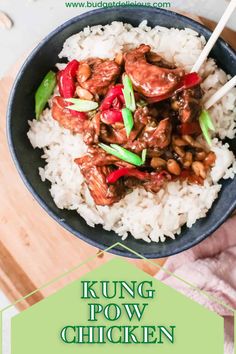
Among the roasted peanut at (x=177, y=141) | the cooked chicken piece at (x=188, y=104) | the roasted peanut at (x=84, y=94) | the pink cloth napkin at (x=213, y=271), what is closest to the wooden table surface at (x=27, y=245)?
the pink cloth napkin at (x=213, y=271)

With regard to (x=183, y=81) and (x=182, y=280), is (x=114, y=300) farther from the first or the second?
(x=183, y=81)

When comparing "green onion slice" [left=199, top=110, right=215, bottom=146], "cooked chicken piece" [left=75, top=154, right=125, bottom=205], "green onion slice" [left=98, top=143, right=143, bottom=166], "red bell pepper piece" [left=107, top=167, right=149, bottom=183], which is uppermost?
"green onion slice" [left=199, top=110, right=215, bottom=146]

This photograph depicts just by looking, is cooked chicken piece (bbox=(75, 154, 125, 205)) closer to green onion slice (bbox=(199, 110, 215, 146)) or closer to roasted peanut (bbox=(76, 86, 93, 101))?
roasted peanut (bbox=(76, 86, 93, 101))

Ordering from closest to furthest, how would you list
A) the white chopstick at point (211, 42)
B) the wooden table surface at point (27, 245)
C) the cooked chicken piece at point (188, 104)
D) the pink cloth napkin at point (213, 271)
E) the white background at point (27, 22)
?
the white chopstick at point (211, 42) < the cooked chicken piece at point (188, 104) < the pink cloth napkin at point (213, 271) < the wooden table surface at point (27, 245) < the white background at point (27, 22)

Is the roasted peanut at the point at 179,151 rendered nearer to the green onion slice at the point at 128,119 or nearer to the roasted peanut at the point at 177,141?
the roasted peanut at the point at 177,141

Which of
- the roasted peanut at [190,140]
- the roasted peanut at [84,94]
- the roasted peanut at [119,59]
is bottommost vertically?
the roasted peanut at [84,94]

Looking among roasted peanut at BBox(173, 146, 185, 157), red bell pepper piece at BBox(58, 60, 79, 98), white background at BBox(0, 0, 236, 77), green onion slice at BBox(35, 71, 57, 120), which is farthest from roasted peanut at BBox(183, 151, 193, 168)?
white background at BBox(0, 0, 236, 77)
